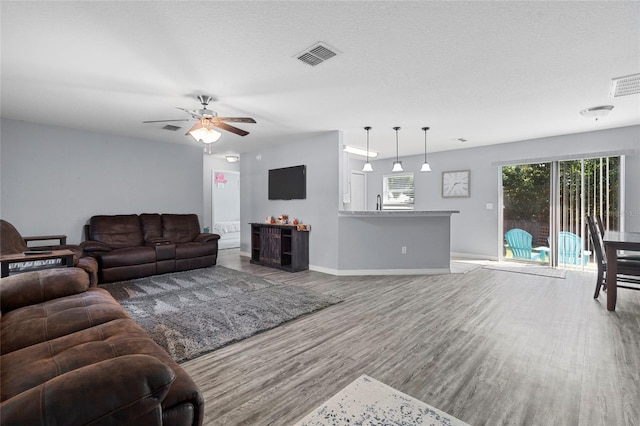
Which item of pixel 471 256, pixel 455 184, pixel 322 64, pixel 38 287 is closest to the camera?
pixel 38 287

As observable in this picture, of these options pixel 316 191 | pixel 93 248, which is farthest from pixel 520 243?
pixel 93 248

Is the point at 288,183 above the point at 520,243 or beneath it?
above

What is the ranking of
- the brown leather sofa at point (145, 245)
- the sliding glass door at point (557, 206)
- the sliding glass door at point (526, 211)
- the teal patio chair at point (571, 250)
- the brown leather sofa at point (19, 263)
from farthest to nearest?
the sliding glass door at point (526, 211), the teal patio chair at point (571, 250), the sliding glass door at point (557, 206), the brown leather sofa at point (145, 245), the brown leather sofa at point (19, 263)

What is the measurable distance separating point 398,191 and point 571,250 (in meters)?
3.84

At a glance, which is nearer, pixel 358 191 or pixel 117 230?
pixel 117 230

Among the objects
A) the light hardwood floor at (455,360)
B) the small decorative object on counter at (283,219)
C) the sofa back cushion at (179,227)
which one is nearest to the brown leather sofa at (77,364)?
the light hardwood floor at (455,360)

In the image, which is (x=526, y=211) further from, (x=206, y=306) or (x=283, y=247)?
(x=206, y=306)

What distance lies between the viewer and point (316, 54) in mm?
2518

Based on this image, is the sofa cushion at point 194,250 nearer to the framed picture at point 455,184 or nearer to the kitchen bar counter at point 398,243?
the kitchen bar counter at point 398,243

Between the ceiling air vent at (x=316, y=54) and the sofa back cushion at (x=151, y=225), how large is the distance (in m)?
4.39

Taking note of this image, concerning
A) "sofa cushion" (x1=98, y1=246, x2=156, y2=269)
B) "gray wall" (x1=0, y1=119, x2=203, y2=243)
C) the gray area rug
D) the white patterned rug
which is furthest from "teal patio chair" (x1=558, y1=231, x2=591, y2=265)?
"gray wall" (x1=0, y1=119, x2=203, y2=243)

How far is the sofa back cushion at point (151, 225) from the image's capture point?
5422 mm

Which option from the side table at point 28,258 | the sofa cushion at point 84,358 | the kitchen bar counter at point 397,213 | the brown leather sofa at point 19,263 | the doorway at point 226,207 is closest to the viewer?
the sofa cushion at point 84,358

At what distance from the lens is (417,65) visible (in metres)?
2.74
